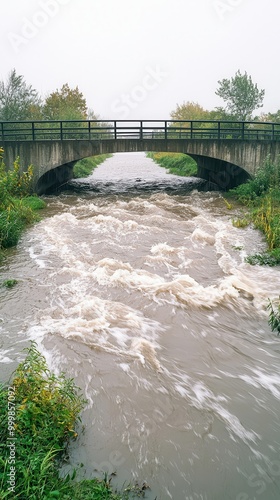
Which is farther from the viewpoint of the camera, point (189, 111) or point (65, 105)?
point (189, 111)

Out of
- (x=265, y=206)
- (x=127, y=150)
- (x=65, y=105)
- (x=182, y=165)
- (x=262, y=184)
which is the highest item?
(x=65, y=105)

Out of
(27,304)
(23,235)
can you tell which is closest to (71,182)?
(23,235)

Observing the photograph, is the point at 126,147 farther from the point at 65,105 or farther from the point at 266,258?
the point at 65,105

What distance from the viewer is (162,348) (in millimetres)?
7508

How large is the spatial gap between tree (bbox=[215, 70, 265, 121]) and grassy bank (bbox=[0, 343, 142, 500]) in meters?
43.8

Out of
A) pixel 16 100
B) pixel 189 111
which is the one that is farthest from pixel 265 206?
pixel 189 111

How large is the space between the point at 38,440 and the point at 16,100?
36.7 meters

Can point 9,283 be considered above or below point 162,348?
above

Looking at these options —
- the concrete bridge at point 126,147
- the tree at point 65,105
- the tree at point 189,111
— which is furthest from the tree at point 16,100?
the tree at point 189,111

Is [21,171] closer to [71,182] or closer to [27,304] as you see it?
[71,182]

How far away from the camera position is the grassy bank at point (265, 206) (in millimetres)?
12445

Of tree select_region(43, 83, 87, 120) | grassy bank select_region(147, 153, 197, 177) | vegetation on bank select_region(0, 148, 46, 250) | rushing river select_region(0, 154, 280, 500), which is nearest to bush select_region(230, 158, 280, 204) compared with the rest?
rushing river select_region(0, 154, 280, 500)

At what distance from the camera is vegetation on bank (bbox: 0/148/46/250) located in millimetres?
13281

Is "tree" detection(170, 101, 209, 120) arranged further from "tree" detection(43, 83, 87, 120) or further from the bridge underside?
the bridge underside
